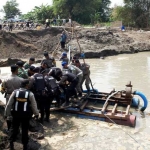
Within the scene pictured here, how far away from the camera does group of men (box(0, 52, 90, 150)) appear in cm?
518

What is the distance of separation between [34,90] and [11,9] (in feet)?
206

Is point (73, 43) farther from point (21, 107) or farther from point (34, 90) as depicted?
point (21, 107)

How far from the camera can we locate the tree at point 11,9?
→ 212 feet

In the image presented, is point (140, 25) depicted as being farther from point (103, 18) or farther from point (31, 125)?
point (31, 125)

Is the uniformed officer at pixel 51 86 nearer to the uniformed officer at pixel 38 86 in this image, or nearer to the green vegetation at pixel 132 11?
the uniformed officer at pixel 38 86

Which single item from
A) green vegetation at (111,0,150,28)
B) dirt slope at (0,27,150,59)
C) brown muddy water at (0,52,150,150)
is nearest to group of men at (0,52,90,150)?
brown muddy water at (0,52,150,150)

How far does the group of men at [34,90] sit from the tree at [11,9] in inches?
2366

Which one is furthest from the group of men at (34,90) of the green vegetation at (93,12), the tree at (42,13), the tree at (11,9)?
the tree at (11,9)

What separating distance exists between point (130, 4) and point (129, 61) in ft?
83.0

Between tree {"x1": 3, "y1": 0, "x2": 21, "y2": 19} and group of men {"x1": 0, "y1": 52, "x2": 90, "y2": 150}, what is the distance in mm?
60094

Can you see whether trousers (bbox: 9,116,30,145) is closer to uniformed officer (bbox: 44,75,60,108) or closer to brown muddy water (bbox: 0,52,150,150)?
brown muddy water (bbox: 0,52,150,150)

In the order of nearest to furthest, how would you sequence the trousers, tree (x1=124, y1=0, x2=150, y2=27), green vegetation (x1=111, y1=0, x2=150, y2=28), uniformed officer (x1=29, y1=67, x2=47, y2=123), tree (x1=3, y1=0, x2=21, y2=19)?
the trousers
uniformed officer (x1=29, y1=67, x2=47, y2=123)
tree (x1=124, y1=0, x2=150, y2=27)
green vegetation (x1=111, y1=0, x2=150, y2=28)
tree (x1=3, y1=0, x2=21, y2=19)

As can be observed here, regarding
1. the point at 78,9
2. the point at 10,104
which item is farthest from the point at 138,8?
the point at 10,104

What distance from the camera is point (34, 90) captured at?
6926mm
